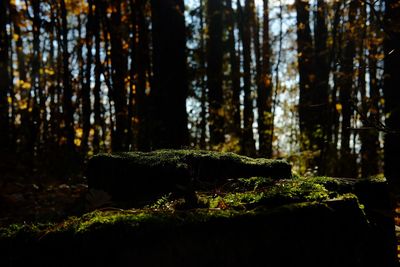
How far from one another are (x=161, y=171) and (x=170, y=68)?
509 cm

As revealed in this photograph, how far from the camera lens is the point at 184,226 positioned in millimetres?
1645

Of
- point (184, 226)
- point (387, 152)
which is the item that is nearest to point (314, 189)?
point (184, 226)

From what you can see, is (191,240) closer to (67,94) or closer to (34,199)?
(34,199)

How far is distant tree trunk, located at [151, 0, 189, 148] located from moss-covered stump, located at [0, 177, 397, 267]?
5.36 metres

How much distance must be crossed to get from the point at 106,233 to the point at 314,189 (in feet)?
3.61

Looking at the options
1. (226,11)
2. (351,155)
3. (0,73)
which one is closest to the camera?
(351,155)

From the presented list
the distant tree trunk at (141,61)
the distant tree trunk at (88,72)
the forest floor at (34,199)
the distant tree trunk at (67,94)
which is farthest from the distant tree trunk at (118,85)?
A: the forest floor at (34,199)

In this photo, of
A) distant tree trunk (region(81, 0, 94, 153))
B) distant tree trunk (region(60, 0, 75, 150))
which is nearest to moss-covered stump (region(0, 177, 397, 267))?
distant tree trunk (region(60, 0, 75, 150))

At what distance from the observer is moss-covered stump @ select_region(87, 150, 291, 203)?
2.66 meters

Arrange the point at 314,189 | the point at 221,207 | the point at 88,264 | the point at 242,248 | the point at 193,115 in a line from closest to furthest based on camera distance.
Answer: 1. the point at 88,264
2. the point at 242,248
3. the point at 221,207
4. the point at 314,189
5. the point at 193,115

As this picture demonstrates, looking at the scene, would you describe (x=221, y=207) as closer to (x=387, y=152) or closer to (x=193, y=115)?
(x=387, y=152)

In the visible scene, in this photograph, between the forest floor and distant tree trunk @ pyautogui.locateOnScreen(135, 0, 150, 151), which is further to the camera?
distant tree trunk @ pyautogui.locateOnScreen(135, 0, 150, 151)

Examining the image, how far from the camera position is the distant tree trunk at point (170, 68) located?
7.42m

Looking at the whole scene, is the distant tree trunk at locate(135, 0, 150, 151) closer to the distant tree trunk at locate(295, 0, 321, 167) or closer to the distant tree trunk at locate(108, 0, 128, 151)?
the distant tree trunk at locate(108, 0, 128, 151)
